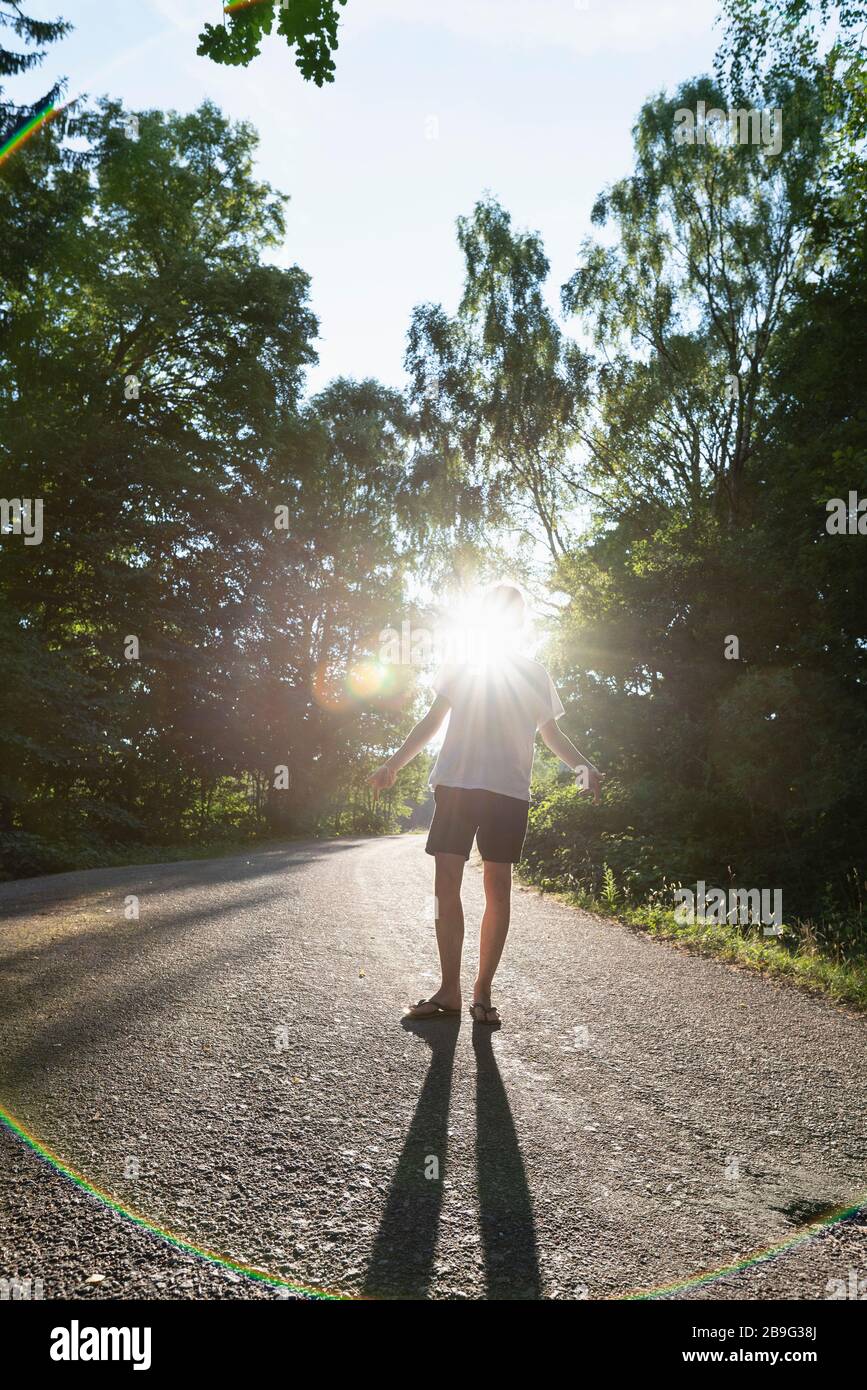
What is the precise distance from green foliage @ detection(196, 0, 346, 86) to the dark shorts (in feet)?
9.87

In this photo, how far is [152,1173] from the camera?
8.00 feet

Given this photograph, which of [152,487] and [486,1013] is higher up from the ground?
[152,487]

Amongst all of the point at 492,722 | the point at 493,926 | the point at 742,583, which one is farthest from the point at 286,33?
the point at 742,583

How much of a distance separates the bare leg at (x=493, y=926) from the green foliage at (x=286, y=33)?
3376 millimetres

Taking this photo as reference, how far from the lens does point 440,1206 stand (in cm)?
229

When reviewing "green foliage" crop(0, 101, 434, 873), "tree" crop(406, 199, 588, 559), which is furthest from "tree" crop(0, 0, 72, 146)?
"tree" crop(406, 199, 588, 559)

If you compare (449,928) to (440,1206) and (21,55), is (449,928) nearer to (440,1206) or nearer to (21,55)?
(440,1206)

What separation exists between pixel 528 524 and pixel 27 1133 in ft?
74.4

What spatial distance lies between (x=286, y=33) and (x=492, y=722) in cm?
296

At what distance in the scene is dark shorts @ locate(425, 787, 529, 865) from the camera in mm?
4203

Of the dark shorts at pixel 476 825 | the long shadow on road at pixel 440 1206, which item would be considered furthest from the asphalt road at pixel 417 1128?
the dark shorts at pixel 476 825

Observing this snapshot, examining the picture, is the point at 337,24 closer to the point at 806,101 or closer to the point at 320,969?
the point at 320,969

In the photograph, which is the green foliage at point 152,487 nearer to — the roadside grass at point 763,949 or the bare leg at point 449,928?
the roadside grass at point 763,949

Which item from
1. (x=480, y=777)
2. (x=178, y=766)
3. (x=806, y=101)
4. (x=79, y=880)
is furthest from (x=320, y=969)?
(x=806, y=101)
